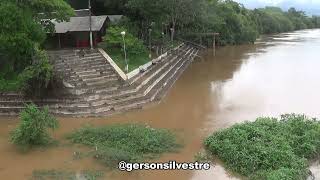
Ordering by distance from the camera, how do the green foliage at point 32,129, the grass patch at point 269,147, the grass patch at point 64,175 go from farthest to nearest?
the green foliage at point 32,129 < the grass patch at point 64,175 < the grass patch at point 269,147

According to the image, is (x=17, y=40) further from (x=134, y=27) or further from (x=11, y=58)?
(x=134, y=27)

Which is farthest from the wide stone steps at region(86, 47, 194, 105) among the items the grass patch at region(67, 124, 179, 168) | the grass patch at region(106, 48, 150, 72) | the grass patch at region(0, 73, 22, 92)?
the grass patch at region(0, 73, 22, 92)

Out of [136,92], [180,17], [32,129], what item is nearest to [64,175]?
[32,129]

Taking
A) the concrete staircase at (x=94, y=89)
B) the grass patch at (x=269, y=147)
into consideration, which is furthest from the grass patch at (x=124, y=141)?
the concrete staircase at (x=94, y=89)

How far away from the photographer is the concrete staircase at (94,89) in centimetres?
2070

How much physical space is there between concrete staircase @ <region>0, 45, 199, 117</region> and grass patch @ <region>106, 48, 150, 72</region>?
2.36 feet

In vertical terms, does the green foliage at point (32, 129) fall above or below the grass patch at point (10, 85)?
below

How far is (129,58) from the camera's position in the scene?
28609 mm

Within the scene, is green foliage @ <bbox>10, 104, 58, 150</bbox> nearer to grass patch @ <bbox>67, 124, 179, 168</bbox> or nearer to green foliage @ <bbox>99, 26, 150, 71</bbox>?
grass patch @ <bbox>67, 124, 179, 168</bbox>

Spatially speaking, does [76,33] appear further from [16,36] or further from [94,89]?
[94,89]

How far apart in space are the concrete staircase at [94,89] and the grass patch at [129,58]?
0.72 m

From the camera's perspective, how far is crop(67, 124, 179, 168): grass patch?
14.9m

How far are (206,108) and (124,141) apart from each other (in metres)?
7.19

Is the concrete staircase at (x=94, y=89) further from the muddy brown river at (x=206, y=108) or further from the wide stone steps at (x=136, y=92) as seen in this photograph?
the muddy brown river at (x=206, y=108)
